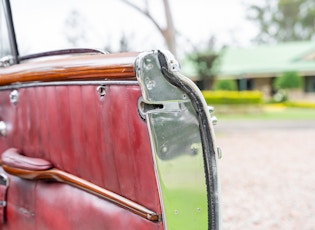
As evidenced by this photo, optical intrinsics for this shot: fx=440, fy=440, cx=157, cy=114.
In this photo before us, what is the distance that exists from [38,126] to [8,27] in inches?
24.5

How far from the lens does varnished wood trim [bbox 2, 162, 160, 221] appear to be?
3.68 feet

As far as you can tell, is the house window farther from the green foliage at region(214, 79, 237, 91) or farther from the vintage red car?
the vintage red car

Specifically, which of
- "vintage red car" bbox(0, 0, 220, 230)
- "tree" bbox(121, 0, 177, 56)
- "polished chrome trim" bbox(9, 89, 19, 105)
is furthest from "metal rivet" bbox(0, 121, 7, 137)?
"tree" bbox(121, 0, 177, 56)

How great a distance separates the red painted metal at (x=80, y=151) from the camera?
3.66 feet

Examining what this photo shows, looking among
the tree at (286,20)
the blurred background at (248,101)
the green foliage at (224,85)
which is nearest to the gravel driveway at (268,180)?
the blurred background at (248,101)

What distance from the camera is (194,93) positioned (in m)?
1.04

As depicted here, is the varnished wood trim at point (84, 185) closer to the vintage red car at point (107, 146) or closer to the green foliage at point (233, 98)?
the vintage red car at point (107, 146)

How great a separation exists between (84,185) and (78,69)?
337 mm

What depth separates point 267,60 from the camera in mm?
28875

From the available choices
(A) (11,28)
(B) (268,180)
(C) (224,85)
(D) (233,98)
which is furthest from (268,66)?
(A) (11,28)

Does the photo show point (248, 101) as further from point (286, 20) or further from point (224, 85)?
point (286, 20)

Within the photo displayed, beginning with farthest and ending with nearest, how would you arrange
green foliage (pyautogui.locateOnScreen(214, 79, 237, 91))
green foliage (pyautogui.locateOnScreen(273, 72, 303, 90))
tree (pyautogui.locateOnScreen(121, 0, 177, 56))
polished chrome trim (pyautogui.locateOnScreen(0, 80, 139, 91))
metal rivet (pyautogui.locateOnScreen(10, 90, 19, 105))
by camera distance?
green foliage (pyautogui.locateOnScreen(273, 72, 303, 90)), green foliage (pyautogui.locateOnScreen(214, 79, 237, 91)), tree (pyautogui.locateOnScreen(121, 0, 177, 56)), metal rivet (pyautogui.locateOnScreen(10, 90, 19, 105)), polished chrome trim (pyautogui.locateOnScreen(0, 80, 139, 91))

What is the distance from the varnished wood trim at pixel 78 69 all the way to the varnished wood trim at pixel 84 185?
30 cm

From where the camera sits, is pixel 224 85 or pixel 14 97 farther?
pixel 224 85
